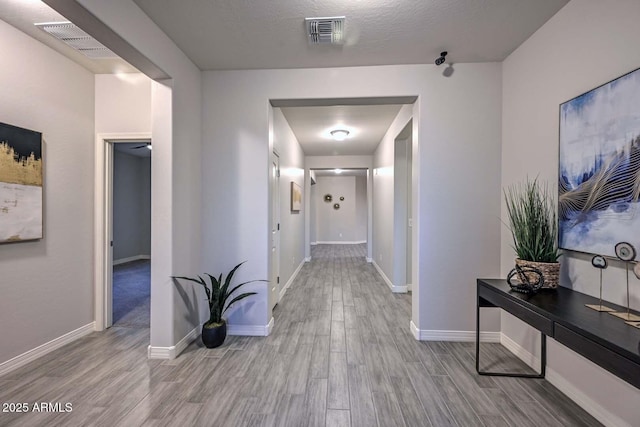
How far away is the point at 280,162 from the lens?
3.76 m

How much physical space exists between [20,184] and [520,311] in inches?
149

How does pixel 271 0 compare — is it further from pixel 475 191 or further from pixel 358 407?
pixel 358 407

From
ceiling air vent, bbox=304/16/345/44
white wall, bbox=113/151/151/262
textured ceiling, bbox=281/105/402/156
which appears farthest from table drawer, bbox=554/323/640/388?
white wall, bbox=113/151/151/262

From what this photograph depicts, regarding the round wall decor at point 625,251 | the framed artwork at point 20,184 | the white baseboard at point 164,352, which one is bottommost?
the white baseboard at point 164,352

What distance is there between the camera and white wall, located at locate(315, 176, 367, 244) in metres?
10.1

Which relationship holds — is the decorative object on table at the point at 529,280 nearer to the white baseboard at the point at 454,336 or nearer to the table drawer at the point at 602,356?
the table drawer at the point at 602,356

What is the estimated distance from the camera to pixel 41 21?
1993 mm

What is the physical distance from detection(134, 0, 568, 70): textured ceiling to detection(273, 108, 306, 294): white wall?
1.07 metres

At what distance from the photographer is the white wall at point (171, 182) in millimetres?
2113

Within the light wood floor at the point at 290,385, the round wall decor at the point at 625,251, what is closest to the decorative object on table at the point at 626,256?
the round wall decor at the point at 625,251

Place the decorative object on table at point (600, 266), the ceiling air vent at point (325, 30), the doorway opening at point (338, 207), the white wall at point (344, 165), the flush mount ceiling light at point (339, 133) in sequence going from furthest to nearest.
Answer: the doorway opening at point (338, 207) < the white wall at point (344, 165) < the flush mount ceiling light at point (339, 133) < the ceiling air vent at point (325, 30) < the decorative object on table at point (600, 266)

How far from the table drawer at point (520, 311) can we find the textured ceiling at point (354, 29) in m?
2.03

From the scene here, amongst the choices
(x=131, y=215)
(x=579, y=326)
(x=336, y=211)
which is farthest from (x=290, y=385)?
(x=336, y=211)

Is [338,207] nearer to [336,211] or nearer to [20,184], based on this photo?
[336,211]
